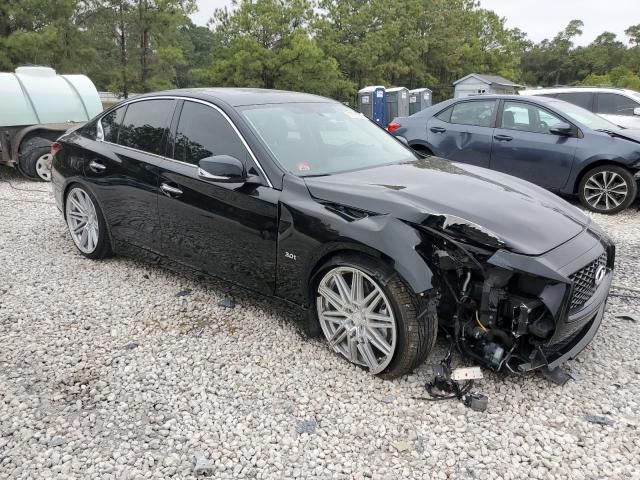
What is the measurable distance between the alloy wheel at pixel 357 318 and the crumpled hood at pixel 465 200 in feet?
1.44

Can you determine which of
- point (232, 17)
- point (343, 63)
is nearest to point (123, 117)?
point (232, 17)

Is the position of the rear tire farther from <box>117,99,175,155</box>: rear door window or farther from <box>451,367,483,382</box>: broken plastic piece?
<box>451,367,483,382</box>: broken plastic piece

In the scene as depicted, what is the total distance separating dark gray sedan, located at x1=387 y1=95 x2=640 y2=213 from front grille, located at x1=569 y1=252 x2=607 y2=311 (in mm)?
4238

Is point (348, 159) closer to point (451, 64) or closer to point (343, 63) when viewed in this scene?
point (343, 63)

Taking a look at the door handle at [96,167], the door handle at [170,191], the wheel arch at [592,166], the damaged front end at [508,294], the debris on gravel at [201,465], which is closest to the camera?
the debris on gravel at [201,465]

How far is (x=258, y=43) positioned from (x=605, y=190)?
19500 mm

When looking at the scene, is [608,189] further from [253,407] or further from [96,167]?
[96,167]

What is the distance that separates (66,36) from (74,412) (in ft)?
61.9

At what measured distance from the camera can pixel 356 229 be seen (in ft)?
9.34

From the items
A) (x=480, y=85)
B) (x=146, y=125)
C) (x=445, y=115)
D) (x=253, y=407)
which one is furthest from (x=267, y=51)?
(x=253, y=407)

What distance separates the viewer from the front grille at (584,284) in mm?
2686

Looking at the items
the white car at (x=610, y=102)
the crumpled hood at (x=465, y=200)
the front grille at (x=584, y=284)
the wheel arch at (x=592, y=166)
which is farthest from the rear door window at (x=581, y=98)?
the front grille at (x=584, y=284)

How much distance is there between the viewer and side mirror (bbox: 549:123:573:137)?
6.66 m

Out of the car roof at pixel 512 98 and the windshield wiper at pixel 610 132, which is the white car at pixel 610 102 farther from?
the windshield wiper at pixel 610 132
